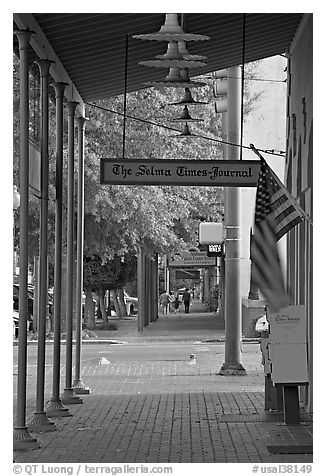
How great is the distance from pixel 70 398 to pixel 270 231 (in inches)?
219

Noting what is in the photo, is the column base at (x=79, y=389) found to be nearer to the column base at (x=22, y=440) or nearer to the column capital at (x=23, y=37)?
the column base at (x=22, y=440)

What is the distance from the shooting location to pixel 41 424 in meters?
13.7

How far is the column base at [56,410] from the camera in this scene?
15.2 metres

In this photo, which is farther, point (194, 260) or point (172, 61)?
point (194, 260)

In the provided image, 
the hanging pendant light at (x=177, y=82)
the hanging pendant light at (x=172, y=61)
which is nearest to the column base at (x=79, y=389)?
the hanging pendant light at (x=177, y=82)

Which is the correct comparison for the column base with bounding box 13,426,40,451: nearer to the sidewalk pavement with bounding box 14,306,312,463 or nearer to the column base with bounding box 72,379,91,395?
the sidewalk pavement with bounding box 14,306,312,463

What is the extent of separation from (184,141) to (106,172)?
21094 millimetres

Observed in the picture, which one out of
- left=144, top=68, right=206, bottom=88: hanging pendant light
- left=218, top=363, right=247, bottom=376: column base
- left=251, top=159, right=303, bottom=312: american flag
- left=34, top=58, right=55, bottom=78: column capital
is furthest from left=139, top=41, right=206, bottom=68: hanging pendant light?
left=218, top=363, right=247, bottom=376: column base

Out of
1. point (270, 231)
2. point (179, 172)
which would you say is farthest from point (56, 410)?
point (270, 231)

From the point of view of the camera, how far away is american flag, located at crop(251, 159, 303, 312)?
12234 millimetres

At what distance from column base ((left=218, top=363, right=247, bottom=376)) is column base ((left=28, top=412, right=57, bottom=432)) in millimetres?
8331

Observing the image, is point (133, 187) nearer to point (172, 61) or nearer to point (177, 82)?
point (177, 82)
